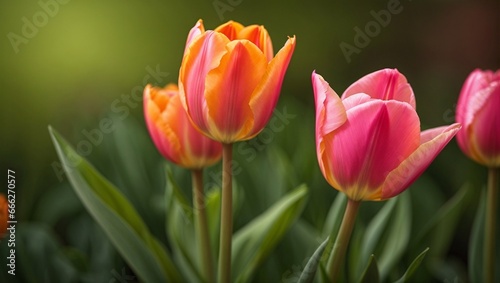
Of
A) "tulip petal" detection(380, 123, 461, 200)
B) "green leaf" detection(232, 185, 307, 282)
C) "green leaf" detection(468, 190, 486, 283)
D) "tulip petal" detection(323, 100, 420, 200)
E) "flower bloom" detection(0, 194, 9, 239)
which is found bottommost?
"green leaf" detection(468, 190, 486, 283)

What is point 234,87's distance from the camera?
0.37m

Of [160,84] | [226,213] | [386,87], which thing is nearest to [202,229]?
[226,213]

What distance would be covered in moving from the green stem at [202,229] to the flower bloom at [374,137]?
11 cm

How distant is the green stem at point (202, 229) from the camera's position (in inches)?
17.3

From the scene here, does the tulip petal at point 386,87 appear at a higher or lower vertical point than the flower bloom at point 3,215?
lower

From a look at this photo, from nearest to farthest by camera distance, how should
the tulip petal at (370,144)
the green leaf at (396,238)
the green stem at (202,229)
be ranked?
the tulip petal at (370,144), the green stem at (202,229), the green leaf at (396,238)

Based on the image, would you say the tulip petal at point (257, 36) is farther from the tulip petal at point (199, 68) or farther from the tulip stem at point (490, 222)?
the tulip stem at point (490, 222)

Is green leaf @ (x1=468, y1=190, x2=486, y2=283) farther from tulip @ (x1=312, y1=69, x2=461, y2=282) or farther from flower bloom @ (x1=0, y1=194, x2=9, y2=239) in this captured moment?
flower bloom @ (x1=0, y1=194, x2=9, y2=239)

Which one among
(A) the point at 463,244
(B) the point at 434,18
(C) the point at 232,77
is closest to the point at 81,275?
(C) the point at 232,77

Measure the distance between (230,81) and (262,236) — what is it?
0.57 ft

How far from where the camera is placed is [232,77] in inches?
14.2

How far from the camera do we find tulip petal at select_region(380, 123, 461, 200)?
1.10ft

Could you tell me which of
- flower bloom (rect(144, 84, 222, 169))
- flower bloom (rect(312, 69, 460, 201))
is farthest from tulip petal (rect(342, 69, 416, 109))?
flower bloom (rect(144, 84, 222, 169))

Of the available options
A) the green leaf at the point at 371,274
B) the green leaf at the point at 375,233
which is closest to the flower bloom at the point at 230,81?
the green leaf at the point at 371,274
